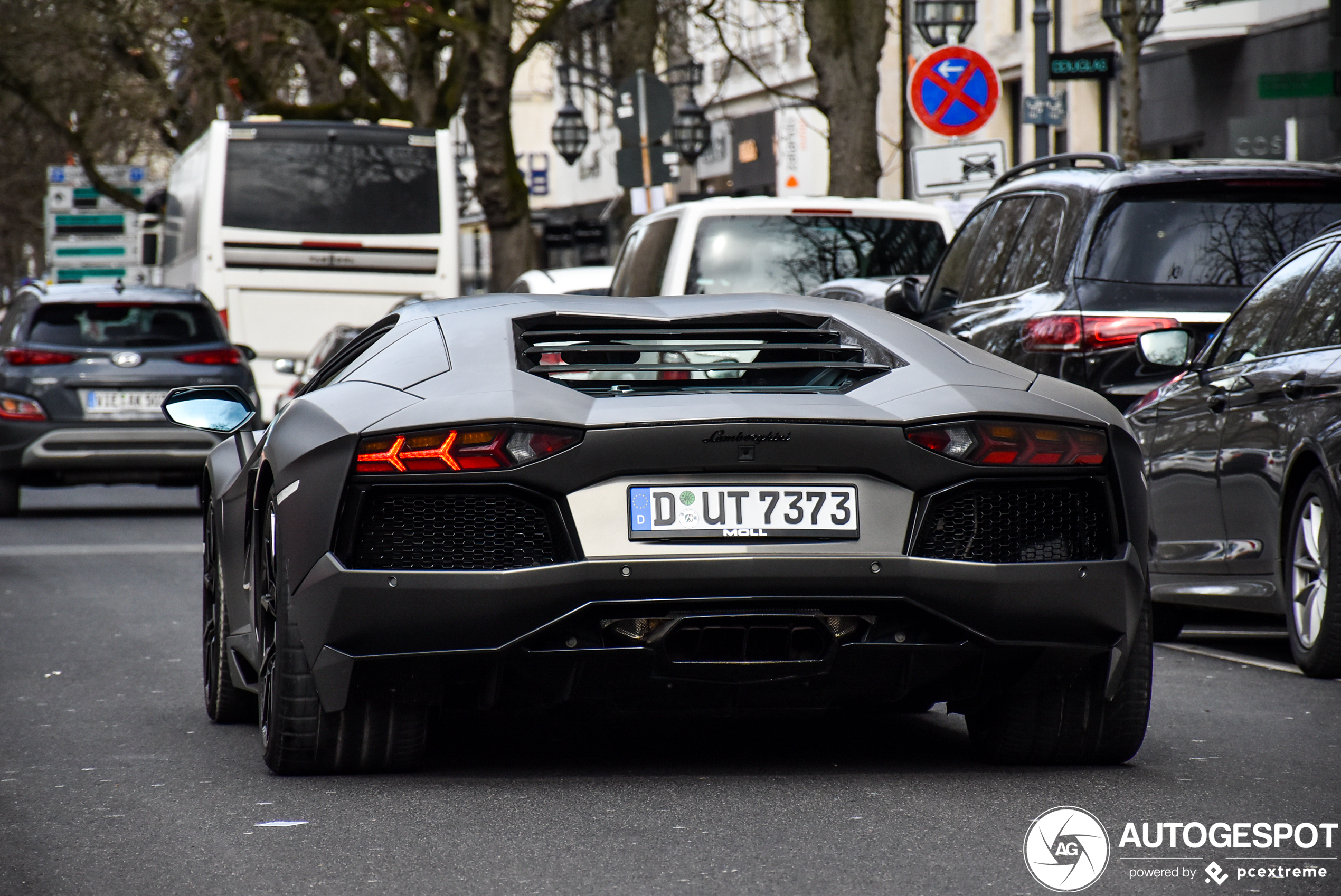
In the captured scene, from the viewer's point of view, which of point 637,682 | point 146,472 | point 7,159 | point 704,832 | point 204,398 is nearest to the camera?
point 704,832

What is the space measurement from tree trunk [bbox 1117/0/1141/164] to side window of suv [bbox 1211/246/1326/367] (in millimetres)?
15125

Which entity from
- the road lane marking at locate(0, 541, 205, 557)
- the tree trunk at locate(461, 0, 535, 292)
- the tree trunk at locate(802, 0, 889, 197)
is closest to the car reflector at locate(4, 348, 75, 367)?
the road lane marking at locate(0, 541, 205, 557)

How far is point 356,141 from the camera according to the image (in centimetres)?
2705

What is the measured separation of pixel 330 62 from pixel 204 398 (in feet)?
97.1

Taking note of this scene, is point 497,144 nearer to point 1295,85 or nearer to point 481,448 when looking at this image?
point 1295,85

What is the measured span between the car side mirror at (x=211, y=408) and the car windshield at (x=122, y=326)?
11.1m

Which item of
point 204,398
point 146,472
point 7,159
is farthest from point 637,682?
point 7,159

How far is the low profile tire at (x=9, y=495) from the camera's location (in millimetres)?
17688

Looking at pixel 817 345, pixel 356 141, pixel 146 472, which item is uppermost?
pixel 356 141

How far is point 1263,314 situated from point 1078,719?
330cm

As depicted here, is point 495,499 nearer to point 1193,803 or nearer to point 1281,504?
point 1193,803

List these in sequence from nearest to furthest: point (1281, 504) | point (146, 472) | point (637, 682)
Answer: point (637, 682) → point (1281, 504) → point (146, 472)

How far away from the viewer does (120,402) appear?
17.6 m

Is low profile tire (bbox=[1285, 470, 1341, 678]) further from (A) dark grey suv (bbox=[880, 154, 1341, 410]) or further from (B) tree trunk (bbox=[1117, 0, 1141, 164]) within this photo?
(B) tree trunk (bbox=[1117, 0, 1141, 164])
